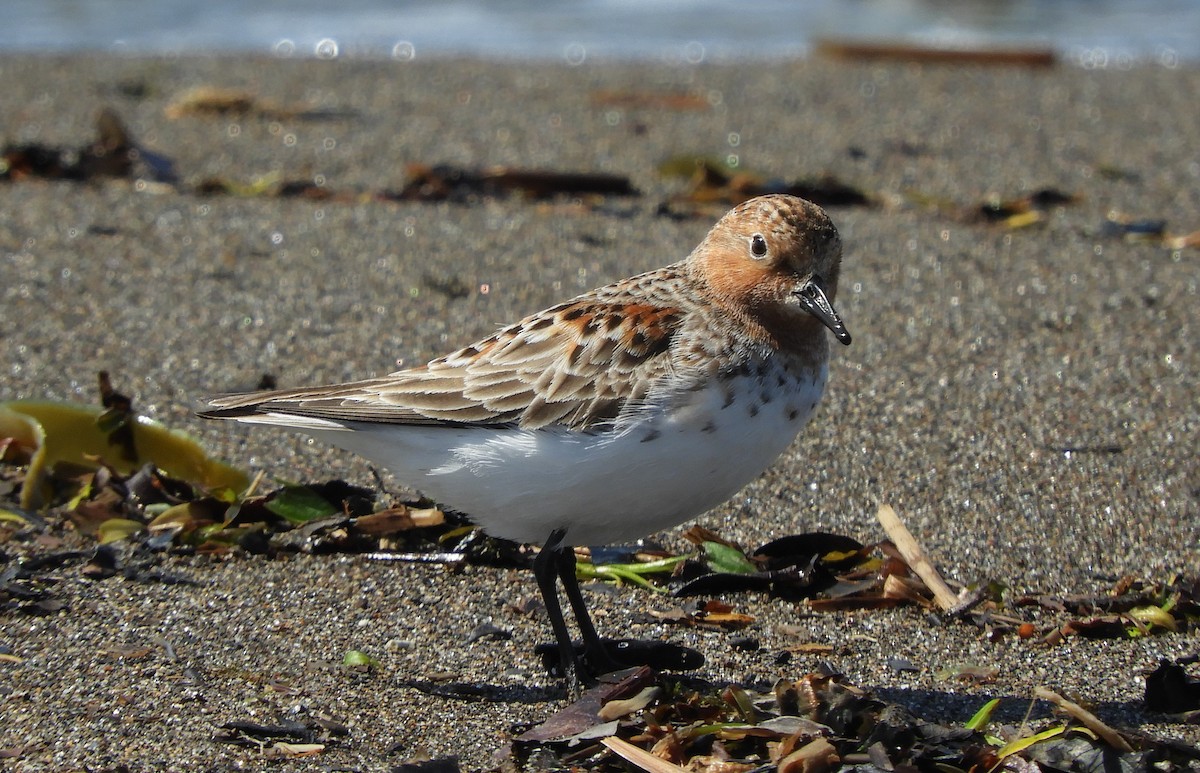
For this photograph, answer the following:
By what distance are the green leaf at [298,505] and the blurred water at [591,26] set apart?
7.71m

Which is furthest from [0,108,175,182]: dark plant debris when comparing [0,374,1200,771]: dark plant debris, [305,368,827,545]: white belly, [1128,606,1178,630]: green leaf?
[1128,606,1178,630]: green leaf

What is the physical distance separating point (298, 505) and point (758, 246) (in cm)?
172

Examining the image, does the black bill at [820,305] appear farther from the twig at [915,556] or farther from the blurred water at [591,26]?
the blurred water at [591,26]

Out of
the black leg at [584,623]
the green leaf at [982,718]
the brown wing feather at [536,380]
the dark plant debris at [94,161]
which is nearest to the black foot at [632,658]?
the black leg at [584,623]

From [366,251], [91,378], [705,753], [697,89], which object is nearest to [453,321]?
[366,251]

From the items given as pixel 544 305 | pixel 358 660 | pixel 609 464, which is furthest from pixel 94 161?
pixel 609 464

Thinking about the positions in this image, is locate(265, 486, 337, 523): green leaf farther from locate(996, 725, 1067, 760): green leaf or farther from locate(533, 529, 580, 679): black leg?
locate(996, 725, 1067, 760): green leaf

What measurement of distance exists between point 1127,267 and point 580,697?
4.16 meters

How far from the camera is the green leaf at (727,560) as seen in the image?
4.55 metres

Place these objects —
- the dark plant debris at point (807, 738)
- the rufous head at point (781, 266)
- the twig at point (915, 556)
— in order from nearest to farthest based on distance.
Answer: the dark plant debris at point (807, 738) < the rufous head at point (781, 266) < the twig at point (915, 556)

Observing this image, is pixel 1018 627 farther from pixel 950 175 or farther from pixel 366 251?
pixel 950 175

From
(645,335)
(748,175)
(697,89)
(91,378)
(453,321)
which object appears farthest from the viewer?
(697,89)

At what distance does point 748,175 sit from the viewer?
7.97 m

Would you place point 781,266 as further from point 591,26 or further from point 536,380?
point 591,26
